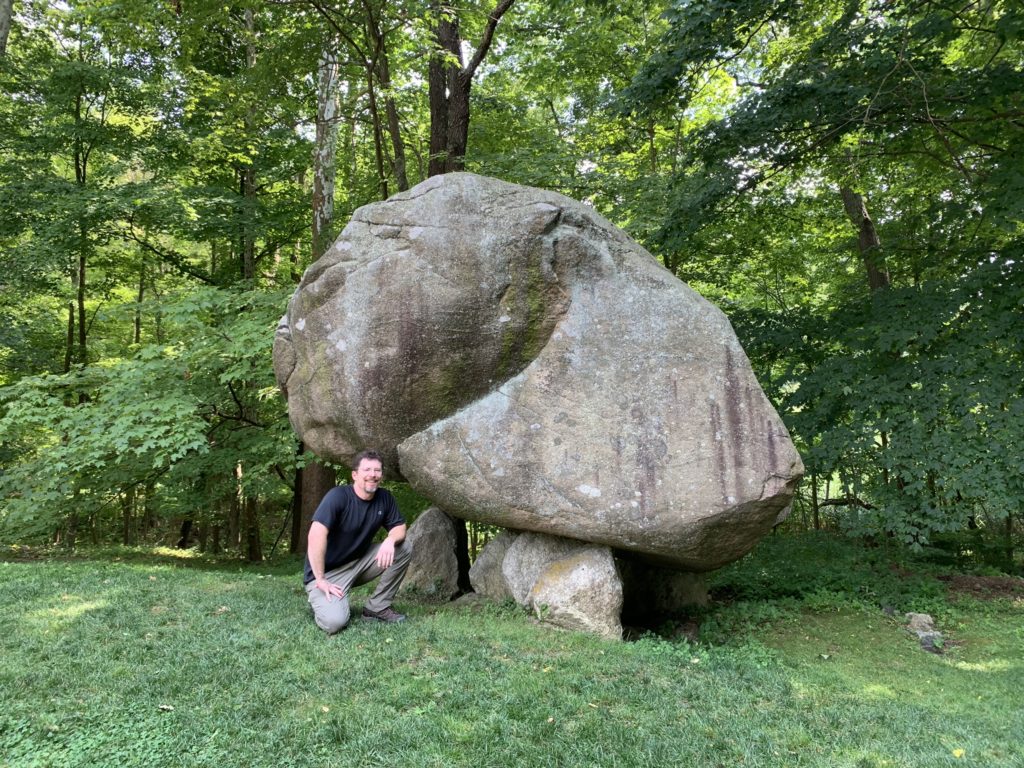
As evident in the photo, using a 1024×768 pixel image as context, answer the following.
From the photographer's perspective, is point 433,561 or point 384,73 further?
point 384,73

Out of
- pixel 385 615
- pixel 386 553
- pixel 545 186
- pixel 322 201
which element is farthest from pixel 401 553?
pixel 322 201

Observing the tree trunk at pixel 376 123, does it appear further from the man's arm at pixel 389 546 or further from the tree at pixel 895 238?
the man's arm at pixel 389 546

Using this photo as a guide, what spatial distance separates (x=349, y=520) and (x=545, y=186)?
299 inches

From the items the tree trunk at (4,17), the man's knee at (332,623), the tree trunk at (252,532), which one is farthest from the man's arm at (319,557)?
the tree trunk at (252,532)

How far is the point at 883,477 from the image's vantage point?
28.8ft

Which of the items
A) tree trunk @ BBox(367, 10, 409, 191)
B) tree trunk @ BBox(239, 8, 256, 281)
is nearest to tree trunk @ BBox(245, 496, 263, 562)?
tree trunk @ BBox(239, 8, 256, 281)

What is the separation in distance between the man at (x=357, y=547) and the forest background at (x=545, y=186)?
4054mm

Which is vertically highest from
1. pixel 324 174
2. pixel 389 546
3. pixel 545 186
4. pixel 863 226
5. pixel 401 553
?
pixel 324 174

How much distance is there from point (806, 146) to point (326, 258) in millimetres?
6571

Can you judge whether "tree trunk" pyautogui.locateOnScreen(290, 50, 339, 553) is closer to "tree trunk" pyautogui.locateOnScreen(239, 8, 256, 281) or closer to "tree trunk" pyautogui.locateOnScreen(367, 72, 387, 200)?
"tree trunk" pyautogui.locateOnScreen(367, 72, 387, 200)

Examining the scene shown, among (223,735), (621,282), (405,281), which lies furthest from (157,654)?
(621,282)

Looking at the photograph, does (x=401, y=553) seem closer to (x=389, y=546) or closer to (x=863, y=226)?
(x=389, y=546)

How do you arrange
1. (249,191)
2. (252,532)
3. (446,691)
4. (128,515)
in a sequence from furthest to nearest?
(128,515), (252,532), (249,191), (446,691)

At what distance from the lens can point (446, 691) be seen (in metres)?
3.92
